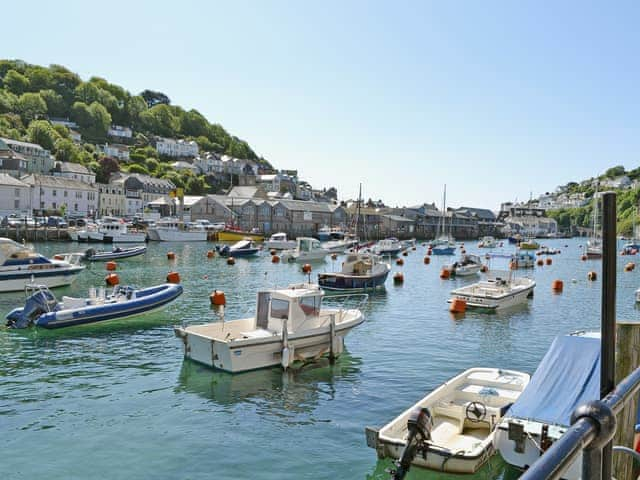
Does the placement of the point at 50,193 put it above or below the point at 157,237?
above

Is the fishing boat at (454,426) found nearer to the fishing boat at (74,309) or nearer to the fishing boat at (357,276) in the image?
the fishing boat at (74,309)

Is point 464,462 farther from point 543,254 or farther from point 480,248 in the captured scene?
point 480,248

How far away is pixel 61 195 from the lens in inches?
4545

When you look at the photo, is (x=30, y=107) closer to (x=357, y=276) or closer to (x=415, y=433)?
(x=357, y=276)

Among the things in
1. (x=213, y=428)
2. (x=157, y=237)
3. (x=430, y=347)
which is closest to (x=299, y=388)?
(x=213, y=428)

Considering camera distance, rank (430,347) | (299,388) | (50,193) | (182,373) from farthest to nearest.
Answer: (50,193), (430,347), (182,373), (299,388)

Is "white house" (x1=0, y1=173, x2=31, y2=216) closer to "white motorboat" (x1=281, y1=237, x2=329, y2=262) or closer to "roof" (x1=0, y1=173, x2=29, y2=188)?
"roof" (x1=0, y1=173, x2=29, y2=188)

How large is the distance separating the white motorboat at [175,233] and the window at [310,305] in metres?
81.5

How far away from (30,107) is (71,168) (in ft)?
219

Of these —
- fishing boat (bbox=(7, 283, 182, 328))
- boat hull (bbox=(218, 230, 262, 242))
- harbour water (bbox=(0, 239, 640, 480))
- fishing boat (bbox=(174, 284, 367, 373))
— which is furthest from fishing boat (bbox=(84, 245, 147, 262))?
fishing boat (bbox=(174, 284, 367, 373))

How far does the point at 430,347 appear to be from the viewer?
2497 centimetres

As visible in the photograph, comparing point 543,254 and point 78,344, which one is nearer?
point 78,344

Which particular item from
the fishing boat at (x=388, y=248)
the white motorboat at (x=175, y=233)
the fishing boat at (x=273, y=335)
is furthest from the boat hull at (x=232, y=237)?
the fishing boat at (x=273, y=335)

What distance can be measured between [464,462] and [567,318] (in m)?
26.0
